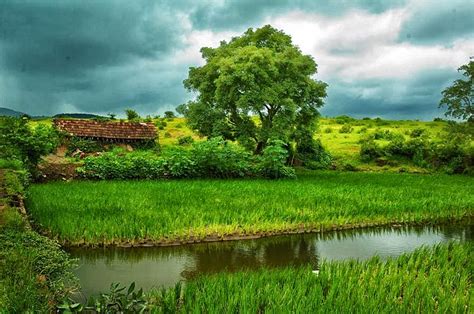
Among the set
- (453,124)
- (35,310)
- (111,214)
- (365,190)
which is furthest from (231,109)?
(35,310)

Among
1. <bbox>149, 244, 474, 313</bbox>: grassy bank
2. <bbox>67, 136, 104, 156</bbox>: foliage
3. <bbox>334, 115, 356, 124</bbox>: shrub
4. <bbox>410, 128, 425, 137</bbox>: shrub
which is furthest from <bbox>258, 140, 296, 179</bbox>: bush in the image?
<bbox>334, 115, 356, 124</bbox>: shrub

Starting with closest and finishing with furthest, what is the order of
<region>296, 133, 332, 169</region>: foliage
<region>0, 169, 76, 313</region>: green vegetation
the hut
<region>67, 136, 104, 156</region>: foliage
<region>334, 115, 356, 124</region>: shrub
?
<region>0, 169, 76, 313</region>: green vegetation, <region>67, 136, 104, 156</region>: foliage, the hut, <region>296, 133, 332, 169</region>: foliage, <region>334, 115, 356, 124</region>: shrub

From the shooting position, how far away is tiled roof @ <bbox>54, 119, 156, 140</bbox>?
3300 cm

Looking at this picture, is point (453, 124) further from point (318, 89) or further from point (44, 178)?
point (44, 178)

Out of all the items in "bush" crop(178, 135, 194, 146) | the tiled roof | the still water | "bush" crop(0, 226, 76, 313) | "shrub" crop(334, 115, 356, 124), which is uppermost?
"shrub" crop(334, 115, 356, 124)

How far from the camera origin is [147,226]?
11852 mm

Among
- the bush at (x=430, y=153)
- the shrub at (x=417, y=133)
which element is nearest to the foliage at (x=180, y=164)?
the bush at (x=430, y=153)

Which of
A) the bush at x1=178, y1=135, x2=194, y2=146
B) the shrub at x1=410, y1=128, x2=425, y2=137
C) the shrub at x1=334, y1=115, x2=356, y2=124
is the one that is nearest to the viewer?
the bush at x1=178, y1=135, x2=194, y2=146

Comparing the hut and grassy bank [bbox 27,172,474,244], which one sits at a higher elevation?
the hut

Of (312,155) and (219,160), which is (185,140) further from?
(219,160)

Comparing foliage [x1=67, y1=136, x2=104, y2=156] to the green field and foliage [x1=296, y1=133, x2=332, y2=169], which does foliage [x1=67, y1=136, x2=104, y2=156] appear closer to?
the green field

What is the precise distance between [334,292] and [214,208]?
7861mm

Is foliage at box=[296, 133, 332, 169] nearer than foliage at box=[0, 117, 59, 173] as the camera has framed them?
No

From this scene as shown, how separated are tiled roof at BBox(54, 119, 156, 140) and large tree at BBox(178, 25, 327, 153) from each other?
6554mm
